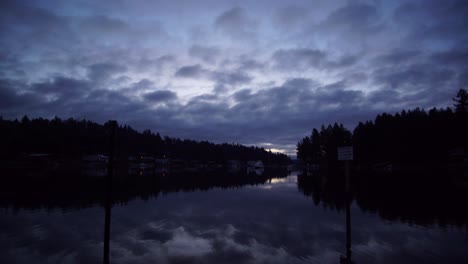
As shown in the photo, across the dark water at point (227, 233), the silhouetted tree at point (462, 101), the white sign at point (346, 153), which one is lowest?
the dark water at point (227, 233)

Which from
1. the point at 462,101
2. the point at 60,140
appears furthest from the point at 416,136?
the point at 60,140

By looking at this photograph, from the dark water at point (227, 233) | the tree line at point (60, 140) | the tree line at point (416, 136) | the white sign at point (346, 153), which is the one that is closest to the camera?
the dark water at point (227, 233)

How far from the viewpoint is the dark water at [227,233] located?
11984mm

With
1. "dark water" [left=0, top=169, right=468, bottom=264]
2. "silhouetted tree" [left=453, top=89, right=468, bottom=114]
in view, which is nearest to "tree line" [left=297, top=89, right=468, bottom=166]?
"silhouetted tree" [left=453, top=89, right=468, bottom=114]

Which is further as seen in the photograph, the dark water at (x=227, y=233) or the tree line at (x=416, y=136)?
the tree line at (x=416, y=136)

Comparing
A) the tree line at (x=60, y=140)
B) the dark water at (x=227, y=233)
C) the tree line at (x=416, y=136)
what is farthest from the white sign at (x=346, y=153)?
the tree line at (x=60, y=140)

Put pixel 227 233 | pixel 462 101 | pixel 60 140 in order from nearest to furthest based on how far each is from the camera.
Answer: pixel 227 233, pixel 462 101, pixel 60 140

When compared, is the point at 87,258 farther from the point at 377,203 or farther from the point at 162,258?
the point at 377,203

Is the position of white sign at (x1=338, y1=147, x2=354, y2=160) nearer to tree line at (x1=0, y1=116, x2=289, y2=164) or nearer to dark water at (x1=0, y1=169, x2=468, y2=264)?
dark water at (x1=0, y1=169, x2=468, y2=264)

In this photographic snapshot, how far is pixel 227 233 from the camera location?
631 inches

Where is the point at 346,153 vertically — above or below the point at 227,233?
above

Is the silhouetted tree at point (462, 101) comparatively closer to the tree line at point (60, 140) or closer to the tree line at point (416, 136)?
the tree line at point (416, 136)

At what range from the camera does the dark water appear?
11984 mm

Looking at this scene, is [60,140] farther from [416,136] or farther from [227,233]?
[416,136]
